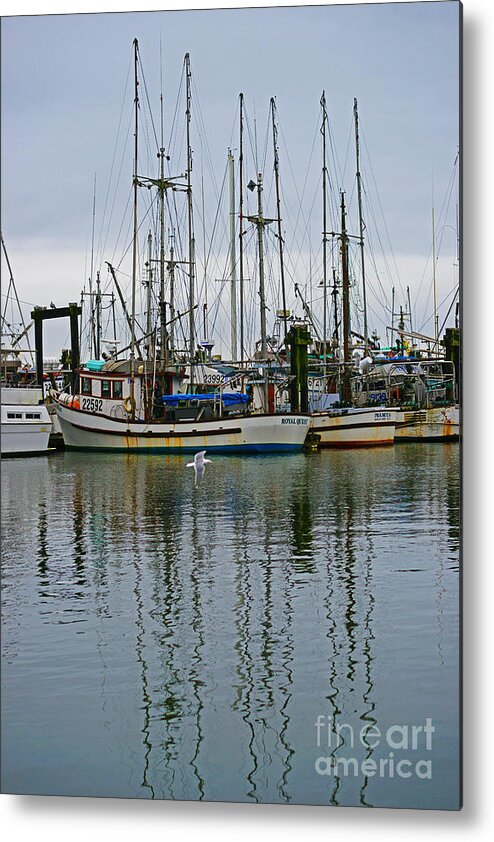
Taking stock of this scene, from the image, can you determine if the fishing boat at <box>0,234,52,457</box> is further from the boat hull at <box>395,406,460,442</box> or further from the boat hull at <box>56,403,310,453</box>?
the boat hull at <box>395,406,460,442</box>

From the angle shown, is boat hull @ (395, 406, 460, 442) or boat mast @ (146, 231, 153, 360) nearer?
boat hull @ (395, 406, 460, 442)

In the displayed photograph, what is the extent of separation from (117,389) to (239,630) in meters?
1.58

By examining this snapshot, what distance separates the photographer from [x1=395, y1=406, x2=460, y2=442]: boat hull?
5055 mm

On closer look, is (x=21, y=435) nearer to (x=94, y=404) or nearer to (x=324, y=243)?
(x=94, y=404)

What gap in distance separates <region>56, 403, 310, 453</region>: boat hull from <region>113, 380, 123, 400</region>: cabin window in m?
0.22

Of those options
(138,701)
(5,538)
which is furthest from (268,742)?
(5,538)

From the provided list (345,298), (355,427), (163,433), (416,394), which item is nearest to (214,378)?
(163,433)

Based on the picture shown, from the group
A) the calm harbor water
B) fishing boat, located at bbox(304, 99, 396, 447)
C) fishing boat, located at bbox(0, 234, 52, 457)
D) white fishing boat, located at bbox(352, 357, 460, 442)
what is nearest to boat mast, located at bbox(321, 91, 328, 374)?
fishing boat, located at bbox(304, 99, 396, 447)

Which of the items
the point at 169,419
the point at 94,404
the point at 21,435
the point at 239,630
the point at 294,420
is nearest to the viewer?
the point at 239,630

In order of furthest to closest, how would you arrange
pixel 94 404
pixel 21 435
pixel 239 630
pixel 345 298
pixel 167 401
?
pixel 94 404 < pixel 167 401 < pixel 21 435 < pixel 345 298 < pixel 239 630

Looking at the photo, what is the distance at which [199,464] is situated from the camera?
6598 millimetres

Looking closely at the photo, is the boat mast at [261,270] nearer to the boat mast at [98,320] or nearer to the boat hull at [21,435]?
the boat mast at [98,320]

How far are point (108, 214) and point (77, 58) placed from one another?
0.82 metres

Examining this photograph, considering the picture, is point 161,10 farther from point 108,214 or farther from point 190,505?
point 190,505
